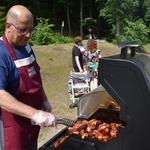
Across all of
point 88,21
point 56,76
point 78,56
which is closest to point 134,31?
point 88,21

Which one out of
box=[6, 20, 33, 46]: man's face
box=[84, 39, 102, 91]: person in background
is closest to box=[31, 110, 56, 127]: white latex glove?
Result: box=[6, 20, 33, 46]: man's face

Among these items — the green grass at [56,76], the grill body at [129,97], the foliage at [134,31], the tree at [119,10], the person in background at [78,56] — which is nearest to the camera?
the grill body at [129,97]

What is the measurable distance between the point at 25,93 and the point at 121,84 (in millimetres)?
746

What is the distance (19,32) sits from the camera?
1.67 metres

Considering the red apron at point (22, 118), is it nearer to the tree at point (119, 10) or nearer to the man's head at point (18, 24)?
the man's head at point (18, 24)

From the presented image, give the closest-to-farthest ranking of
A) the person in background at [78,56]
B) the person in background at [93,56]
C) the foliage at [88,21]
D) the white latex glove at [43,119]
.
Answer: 1. the white latex glove at [43,119]
2. the person in background at [93,56]
3. the person in background at [78,56]
4. the foliage at [88,21]

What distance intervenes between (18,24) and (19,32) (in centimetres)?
6

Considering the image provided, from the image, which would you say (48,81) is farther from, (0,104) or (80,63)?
(0,104)

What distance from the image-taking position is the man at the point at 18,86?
156 centimetres

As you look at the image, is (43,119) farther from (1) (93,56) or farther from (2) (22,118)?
(1) (93,56)

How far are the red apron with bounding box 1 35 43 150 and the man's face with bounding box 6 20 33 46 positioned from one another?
0.05 meters

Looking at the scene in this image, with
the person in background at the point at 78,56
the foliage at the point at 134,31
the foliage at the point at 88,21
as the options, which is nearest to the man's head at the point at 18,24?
the person in background at the point at 78,56

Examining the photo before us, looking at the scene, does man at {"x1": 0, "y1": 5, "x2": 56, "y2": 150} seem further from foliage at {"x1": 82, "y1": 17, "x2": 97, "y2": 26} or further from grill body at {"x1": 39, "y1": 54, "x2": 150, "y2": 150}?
foliage at {"x1": 82, "y1": 17, "x2": 97, "y2": 26}

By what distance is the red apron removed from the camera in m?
1.75
